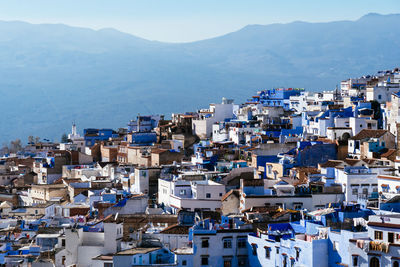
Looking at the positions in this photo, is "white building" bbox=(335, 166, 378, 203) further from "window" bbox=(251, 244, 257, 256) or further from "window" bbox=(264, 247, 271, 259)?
"window" bbox=(264, 247, 271, 259)

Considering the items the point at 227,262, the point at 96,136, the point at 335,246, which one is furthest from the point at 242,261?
the point at 96,136

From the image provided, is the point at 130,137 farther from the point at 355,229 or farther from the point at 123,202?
the point at 355,229

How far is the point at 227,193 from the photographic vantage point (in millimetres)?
38844

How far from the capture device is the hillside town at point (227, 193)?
29641 mm

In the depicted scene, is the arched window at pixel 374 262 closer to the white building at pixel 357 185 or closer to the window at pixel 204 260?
the window at pixel 204 260

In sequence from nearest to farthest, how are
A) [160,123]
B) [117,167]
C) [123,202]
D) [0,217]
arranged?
[123,202], [0,217], [117,167], [160,123]

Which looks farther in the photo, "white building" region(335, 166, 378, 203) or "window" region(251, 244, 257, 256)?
"white building" region(335, 166, 378, 203)

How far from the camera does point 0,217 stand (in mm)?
44594

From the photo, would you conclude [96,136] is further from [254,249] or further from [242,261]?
[254,249]

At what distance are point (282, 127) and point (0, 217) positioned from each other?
70.2ft

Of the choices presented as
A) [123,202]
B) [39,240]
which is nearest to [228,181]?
[123,202]

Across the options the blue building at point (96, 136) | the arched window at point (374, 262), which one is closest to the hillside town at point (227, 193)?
the arched window at point (374, 262)

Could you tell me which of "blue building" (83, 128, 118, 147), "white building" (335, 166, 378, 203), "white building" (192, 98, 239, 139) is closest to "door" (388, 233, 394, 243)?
"white building" (335, 166, 378, 203)

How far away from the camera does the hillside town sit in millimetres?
29641
